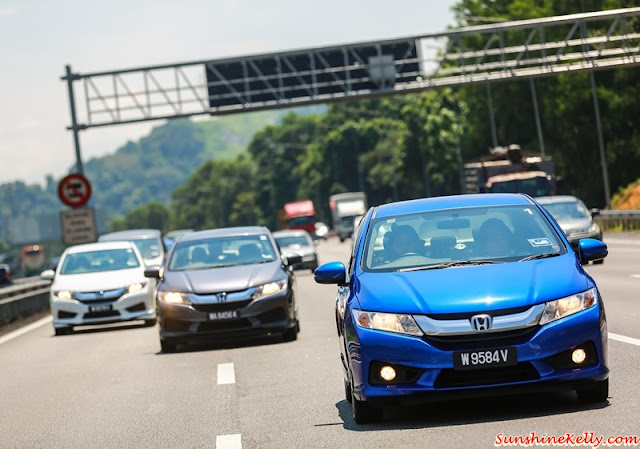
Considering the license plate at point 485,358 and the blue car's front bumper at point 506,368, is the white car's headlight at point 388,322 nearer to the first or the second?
the blue car's front bumper at point 506,368

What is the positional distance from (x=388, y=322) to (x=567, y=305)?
109cm

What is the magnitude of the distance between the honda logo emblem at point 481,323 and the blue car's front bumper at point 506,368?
0.10 metres

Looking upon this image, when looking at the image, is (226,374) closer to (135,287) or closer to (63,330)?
(135,287)

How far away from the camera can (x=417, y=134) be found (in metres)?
109

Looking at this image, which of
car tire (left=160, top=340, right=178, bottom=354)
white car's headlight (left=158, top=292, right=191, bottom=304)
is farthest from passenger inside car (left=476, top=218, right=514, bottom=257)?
car tire (left=160, top=340, right=178, bottom=354)

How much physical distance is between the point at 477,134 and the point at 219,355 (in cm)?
7250

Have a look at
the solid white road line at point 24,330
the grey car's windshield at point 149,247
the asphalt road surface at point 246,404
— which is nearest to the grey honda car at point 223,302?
the asphalt road surface at point 246,404

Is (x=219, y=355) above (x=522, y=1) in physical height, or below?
below

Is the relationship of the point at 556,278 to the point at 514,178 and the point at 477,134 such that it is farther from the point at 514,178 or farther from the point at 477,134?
the point at 477,134

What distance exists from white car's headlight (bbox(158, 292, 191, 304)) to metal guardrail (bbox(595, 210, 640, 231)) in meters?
31.5

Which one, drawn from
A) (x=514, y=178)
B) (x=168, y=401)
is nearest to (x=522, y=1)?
(x=514, y=178)

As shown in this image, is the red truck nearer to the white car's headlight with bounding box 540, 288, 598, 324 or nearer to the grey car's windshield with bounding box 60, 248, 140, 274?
the grey car's windshield with bounding box 60, 248, 140, 274

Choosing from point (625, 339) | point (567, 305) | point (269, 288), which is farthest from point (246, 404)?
point (269, 288)

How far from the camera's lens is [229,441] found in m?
9.18
